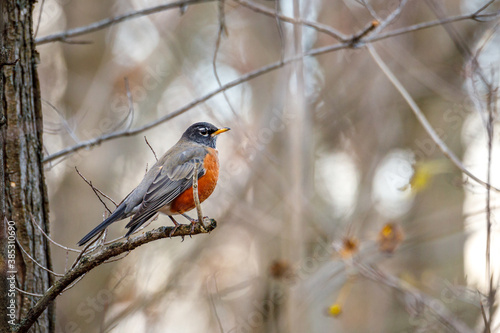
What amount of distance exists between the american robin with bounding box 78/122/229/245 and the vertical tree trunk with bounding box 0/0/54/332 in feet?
1.49

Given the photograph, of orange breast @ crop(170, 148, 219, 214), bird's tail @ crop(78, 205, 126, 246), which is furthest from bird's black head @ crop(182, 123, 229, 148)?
bird's tail @ crop(78, 205, 126, 246)

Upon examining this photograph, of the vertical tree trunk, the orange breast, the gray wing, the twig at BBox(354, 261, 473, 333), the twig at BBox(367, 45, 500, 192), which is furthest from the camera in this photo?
the twig at BBox(354, 261, 473, 333)

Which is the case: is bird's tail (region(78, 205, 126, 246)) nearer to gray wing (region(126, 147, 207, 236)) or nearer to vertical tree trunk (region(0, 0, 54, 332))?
gray wing (region(126, 147, 207, 236))

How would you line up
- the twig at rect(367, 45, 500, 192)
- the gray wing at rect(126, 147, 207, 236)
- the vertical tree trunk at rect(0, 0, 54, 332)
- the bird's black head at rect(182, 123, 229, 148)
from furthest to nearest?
the bird's black head at rect(182, 123, 229, 148) < the gray wing at rect(126, 147, 207, 236) < the twig at rect(367, 45, 500, 192) < the vertical tree trunk at rect(0, 0, 54, 332)

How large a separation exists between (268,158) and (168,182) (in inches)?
111

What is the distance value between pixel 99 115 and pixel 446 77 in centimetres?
631

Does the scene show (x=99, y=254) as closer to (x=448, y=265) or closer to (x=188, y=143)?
(x=188, y=143)

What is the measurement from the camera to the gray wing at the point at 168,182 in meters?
3.43

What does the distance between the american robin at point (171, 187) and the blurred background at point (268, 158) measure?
194cm

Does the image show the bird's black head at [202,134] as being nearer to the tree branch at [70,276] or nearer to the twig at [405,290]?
the twig at [405,290]

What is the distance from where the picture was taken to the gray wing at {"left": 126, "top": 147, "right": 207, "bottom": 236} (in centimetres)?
343

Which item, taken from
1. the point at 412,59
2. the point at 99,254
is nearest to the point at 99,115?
the point at 412,59

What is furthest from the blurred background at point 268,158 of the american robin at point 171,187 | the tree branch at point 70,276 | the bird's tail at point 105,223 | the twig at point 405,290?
the tree branch at point 70,276

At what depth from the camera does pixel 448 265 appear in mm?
7527
